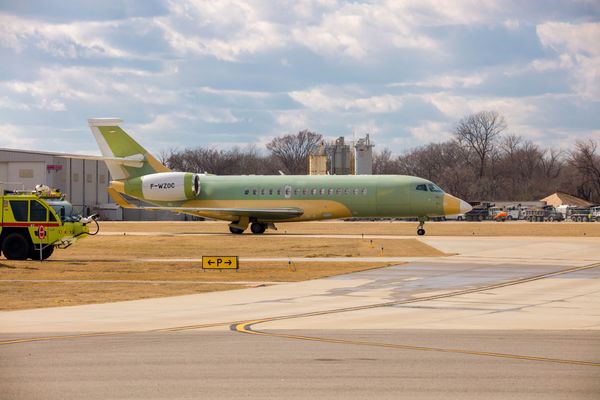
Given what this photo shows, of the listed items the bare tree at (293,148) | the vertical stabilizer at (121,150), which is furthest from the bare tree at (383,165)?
the vertical stabilizer at (121,150)

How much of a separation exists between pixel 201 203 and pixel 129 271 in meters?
30.1

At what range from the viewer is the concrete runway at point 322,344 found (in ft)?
38.4

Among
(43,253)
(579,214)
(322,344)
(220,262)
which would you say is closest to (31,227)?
(43,253)

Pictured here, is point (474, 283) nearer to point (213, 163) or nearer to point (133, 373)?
point (133, 373)

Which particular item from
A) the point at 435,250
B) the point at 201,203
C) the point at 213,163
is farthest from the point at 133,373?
the point at 213,163

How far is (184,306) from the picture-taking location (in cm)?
2211

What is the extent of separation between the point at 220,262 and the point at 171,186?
2958 centimetres

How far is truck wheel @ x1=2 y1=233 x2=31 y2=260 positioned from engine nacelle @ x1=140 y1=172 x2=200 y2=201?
2632 centimetres

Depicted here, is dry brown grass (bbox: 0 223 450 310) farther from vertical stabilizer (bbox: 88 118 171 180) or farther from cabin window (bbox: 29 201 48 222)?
vertical stabilizer (bbox: 88 118 171 180)

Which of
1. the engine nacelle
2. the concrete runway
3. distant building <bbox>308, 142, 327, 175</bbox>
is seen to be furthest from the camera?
distant building <bbox>308, 142, 327, 175</bbox>

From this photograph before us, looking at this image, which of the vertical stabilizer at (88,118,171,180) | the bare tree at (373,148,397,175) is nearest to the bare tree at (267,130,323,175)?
the bare tree at (373,148,397,175)

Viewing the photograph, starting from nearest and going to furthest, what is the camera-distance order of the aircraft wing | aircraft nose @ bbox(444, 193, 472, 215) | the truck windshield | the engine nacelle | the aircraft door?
the truck windshield
aircraft nose @ bbox(444, 193, 472, 215)
the aircraft door
the aircraft wing
the engine nacelle

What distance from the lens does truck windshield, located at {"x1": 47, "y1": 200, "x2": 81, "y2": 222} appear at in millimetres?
36031

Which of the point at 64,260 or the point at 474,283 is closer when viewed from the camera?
the point at 474,283
